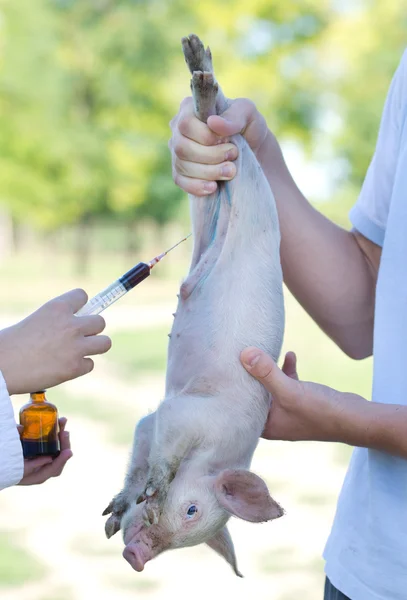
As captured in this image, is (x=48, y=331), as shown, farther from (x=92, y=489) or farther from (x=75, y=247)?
(x=75, y=247)

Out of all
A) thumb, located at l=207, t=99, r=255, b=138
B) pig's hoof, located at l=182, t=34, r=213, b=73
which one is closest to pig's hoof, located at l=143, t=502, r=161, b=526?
thumb, located at l=207, t=99, r=255, b=138

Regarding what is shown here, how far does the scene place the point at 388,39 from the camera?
1753cm

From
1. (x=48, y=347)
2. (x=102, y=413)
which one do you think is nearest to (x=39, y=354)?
(x=48, y=347)

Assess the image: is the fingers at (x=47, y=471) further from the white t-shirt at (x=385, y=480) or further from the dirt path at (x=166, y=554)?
the dirt path at (x=166, y=554)

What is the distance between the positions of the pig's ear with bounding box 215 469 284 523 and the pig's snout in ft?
0.54

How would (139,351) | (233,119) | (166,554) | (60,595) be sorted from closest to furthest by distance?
(233,119) < (60,595) < (166,554) < (139,351)

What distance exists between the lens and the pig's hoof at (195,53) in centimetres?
140

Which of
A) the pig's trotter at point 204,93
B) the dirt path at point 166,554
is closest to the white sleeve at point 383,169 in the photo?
the pig's trotter at point 204,93

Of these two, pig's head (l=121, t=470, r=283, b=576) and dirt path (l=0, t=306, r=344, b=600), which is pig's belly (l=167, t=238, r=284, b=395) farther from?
dirt path (l=0, t=306, r=344, b=600)

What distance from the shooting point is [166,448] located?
4.66 ft

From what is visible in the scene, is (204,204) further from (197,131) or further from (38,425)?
(38,425)

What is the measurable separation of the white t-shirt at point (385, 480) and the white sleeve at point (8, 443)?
63cm

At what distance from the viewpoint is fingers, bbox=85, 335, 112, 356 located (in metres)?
1.36

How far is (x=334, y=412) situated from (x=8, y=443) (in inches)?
21.7
